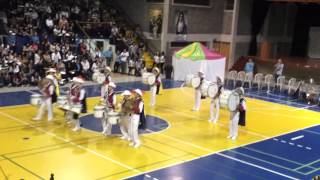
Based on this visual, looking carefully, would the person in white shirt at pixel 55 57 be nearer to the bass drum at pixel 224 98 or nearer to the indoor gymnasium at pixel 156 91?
the indoor gymnasium at pixel 156 91

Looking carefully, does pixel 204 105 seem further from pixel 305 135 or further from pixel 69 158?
pixel 69 158

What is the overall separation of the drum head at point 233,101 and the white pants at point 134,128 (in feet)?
12.3

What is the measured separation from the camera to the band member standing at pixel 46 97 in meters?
17.5

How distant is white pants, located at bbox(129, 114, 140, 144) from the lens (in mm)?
15137

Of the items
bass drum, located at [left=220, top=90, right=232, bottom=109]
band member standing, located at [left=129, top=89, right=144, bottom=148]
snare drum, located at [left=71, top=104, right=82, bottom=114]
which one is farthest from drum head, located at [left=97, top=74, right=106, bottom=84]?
bass drum, located at [left=220, top=90, right=232, bottom=109]

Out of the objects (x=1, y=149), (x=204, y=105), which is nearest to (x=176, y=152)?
(x=1, y=149)

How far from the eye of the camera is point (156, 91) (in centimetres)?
2141

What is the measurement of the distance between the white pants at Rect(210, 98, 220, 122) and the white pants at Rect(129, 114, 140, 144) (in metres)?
4.97

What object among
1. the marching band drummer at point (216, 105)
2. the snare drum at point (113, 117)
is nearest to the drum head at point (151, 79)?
the marching band drummer at point (216, 105)

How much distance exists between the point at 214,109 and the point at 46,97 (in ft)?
24.6

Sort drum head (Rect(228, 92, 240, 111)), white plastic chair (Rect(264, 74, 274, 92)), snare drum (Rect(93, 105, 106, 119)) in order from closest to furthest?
snare drum (Rect(93, 105, 106, 119)) → drum head (Rect(228, 92, 240, 111)) → white plastic chair (Rect(264, 74, 274, 92))

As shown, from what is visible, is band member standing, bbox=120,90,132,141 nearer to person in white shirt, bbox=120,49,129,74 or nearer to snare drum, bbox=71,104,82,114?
snare drum, bbox=71,104,82,114

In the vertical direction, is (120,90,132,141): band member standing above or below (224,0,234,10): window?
below

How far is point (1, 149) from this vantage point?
47.4 ft
